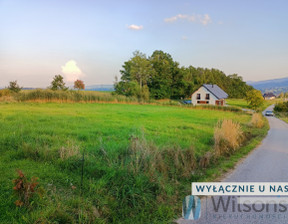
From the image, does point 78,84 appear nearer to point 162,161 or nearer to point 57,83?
point 57,83

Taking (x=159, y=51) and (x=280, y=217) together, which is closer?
(x=280, y=217)

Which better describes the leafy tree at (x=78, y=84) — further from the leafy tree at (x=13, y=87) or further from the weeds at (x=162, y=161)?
the weeds at (x=162, y=161)

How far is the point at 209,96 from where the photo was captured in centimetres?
5344

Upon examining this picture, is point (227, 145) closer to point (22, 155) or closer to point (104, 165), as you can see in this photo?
point (104, 165)

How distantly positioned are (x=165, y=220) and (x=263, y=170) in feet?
13.7

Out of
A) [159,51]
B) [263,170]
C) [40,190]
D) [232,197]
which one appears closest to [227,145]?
[263,170]

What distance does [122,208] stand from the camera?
3.80 m

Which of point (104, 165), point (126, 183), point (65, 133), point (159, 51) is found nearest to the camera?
point (126, 183)

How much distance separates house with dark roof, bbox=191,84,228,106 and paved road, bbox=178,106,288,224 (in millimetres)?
44836

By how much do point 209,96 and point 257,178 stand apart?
50369 mm

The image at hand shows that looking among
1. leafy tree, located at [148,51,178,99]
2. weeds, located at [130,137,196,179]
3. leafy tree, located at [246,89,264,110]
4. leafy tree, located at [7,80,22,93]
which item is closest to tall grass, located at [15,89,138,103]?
leafy tree, located at [7,80,22,93]

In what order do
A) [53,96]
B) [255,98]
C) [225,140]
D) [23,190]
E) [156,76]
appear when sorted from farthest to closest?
[156,76] < [255,98] < [53,96] < [225,140] < [23,190]

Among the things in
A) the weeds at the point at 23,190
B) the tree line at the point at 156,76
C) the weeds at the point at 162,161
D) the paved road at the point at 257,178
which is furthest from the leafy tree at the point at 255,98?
the weeds at the point at 23,190

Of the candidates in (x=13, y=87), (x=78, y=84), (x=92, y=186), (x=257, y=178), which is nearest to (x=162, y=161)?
(x=92, y=186)
